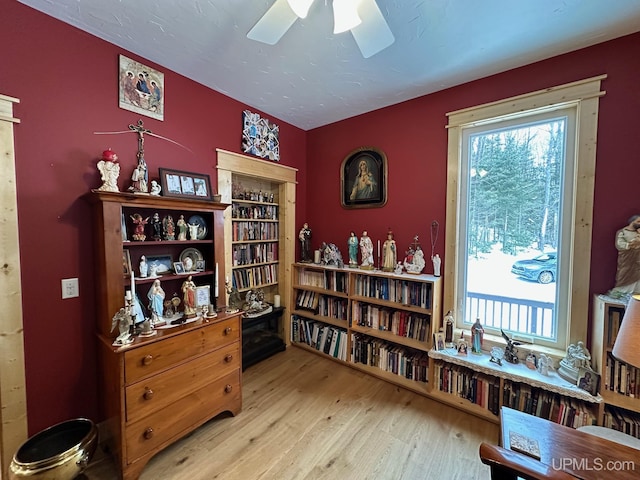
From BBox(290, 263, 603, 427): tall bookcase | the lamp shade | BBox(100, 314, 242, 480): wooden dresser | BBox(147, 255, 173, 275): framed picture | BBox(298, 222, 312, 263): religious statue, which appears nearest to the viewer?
the lamp shade

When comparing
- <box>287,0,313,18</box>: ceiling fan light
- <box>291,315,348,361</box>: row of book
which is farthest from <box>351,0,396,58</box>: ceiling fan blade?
<box>291,315,348,361</box>: row of book

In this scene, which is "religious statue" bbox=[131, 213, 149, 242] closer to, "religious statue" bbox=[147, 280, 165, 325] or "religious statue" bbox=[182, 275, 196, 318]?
"religious statue" bbox=[147, 280, 165, 325]

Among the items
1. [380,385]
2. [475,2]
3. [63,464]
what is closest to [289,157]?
[475,2]

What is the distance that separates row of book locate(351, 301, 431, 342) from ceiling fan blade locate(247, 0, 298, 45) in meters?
2.23

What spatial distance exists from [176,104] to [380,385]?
118 inches

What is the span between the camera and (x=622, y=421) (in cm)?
153

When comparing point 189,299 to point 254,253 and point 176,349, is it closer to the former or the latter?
point 176,349

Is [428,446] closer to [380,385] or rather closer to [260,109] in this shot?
[380,385]

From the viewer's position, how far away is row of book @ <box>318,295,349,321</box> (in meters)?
2.78

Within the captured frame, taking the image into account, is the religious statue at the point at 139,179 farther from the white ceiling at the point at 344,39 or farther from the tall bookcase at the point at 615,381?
the tall bookcase at the point at 615,381

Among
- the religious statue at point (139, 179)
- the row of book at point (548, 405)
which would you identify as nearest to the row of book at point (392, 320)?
the row of book at point (548, 405)

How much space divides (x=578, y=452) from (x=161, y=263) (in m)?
2.48

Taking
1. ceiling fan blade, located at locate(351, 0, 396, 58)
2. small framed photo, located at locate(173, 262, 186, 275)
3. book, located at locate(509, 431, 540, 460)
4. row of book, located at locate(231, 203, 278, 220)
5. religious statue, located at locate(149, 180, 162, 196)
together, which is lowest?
book, located at locate(509, 431, 540, 460)

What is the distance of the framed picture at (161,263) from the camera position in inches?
73.3
